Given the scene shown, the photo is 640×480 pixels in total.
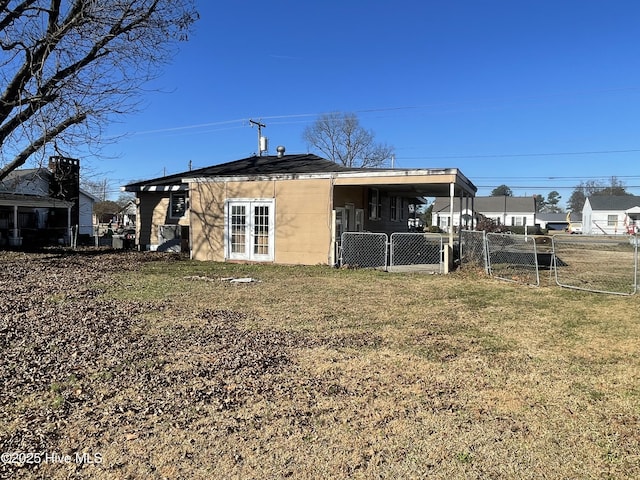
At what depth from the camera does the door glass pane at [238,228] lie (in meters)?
14.9

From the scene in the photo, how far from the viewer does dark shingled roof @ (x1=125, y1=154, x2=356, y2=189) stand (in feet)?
48.9

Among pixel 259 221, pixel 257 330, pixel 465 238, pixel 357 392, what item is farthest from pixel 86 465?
pixel 465 238

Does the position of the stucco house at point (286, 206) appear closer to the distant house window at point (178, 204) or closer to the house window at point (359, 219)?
the house window at point (359, 219)

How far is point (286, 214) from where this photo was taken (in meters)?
14.2

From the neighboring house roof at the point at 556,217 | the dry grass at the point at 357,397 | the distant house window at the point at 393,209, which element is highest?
the neighboring house roof at the point at 556,217

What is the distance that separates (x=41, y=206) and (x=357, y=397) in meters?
26.0

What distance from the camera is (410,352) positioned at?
5016 millimetres

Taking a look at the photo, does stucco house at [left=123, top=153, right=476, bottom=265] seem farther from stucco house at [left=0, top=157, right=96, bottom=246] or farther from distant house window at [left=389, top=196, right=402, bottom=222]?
stucco house at [left=0, top=157, right=96, bottom=246]

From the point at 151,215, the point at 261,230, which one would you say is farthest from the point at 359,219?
the point at 151,215

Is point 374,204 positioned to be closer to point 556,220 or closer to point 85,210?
point 85,210

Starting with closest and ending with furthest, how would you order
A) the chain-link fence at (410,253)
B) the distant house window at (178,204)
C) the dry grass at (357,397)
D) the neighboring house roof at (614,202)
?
the dry grass at (357,397) < the chain-link fence at (410,253) < the distant house window at (178,204) < the neighboring house roof at (614,202)

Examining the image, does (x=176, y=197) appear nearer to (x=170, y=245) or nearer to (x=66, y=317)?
(x=170, y=245)

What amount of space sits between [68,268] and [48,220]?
19561 mm

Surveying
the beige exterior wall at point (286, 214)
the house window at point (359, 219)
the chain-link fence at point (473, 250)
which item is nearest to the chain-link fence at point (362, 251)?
the beige exterior wall at point (286, 214)
